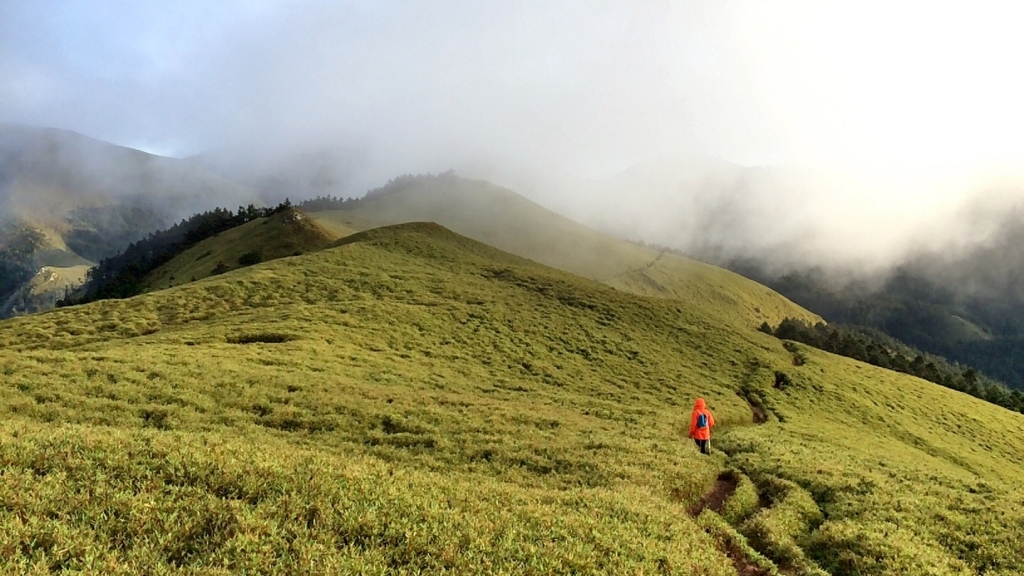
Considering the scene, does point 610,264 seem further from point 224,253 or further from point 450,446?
point 450,446

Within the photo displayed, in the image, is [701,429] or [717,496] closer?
[717,496]

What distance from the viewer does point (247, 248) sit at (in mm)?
84938

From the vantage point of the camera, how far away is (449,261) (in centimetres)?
7056

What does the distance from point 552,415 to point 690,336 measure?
31.6 m

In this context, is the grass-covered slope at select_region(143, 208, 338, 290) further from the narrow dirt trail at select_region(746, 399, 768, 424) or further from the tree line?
the narrow dirt trail at select_region(746, 399, 768, 424)

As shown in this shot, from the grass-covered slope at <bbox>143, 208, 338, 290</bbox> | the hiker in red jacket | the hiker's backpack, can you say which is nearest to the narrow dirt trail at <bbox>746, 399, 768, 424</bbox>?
the hiker in red jacket

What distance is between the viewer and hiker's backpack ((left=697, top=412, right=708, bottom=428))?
86.5ft

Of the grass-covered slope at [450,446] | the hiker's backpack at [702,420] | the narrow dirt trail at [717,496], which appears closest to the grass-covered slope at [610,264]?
the grass-covered slope at [450,446]

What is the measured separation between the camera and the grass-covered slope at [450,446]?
32.8ft

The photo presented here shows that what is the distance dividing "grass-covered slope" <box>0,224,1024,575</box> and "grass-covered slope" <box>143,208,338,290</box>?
28466mm

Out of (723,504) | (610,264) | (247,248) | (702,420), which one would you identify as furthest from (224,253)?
(610,264)

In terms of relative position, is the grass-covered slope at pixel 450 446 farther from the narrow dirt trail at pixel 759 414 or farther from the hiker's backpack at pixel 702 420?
the hiker's backpack at pixel 702 420

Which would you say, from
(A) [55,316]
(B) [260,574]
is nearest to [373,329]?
(A) [55,316]

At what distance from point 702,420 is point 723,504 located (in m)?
7.05
